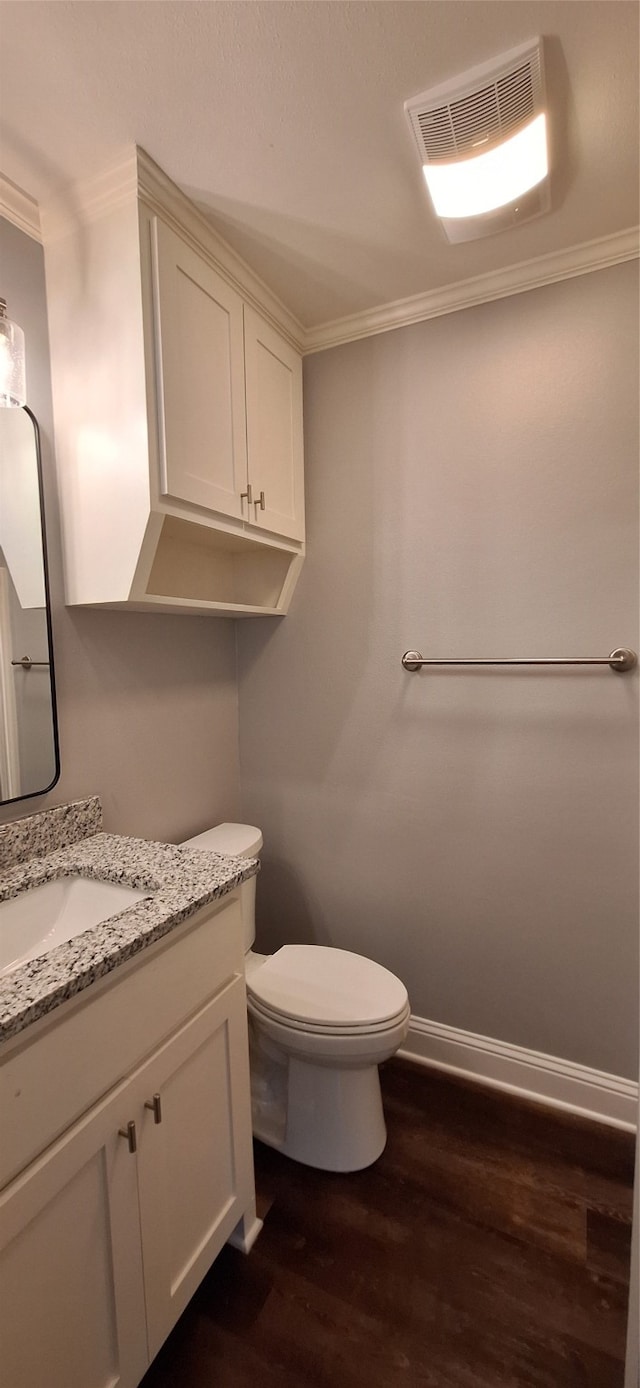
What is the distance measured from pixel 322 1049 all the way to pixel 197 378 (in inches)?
63.5

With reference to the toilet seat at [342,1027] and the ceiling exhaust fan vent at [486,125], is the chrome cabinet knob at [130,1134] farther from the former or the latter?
the ceiling exhaust fan vent at [486,125]

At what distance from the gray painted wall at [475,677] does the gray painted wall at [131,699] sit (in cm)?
18

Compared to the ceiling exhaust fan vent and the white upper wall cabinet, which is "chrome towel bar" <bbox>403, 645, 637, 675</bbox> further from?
the ceiling exhaust fan vent

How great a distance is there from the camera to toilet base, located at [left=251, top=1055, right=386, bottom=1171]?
1.43 meters

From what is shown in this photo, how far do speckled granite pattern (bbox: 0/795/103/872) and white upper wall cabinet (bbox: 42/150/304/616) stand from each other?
1.63 ft

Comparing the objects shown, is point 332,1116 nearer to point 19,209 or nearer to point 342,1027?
point 342,1027

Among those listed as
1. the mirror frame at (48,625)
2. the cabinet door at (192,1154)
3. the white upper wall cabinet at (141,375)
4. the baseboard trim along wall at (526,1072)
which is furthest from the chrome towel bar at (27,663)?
the baseboard trim along wall at (526,1072)

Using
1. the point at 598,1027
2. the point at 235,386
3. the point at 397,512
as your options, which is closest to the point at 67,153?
the point at 235,386

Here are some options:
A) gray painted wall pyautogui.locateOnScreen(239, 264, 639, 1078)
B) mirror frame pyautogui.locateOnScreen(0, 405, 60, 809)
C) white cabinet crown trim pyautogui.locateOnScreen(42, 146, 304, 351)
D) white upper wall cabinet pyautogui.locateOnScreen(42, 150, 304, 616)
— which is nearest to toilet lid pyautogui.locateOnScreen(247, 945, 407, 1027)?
gray painted wall pyautogui.locateOnScreen(239, 264, 639, 1078)

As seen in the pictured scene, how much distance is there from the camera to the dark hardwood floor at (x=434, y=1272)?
3.46 feet

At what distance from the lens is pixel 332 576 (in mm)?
1847

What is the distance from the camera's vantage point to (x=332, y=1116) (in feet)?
4.72

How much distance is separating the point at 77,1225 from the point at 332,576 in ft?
5.25

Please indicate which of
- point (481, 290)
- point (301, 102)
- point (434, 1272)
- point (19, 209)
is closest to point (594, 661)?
point (481, 290)
